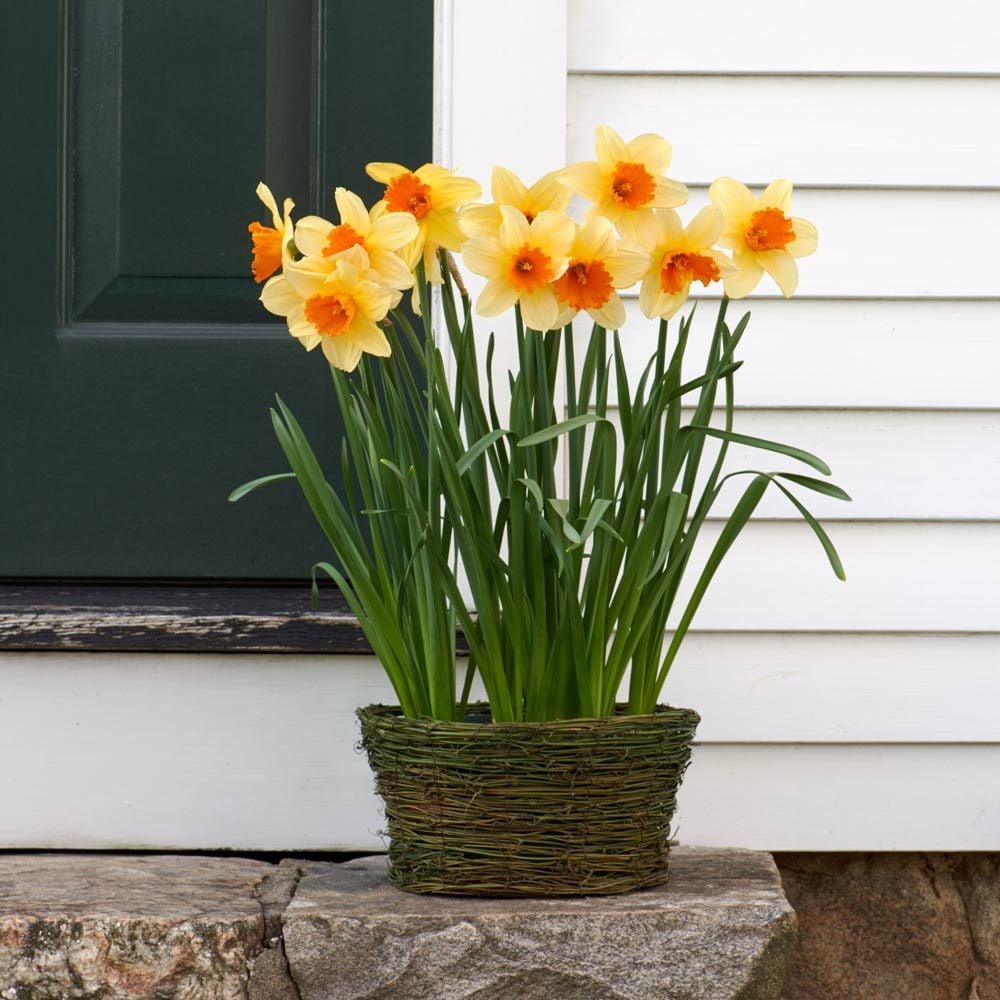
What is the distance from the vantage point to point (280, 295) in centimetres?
106

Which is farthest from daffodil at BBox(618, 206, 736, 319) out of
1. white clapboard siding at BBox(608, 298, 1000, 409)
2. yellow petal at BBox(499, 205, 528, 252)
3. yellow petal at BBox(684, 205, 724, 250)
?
white clapboard siding at BBox(608, 298, 1000, 409)

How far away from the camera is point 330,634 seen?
4.58 feet

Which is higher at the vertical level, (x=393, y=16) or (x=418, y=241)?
(x=393, y=16)

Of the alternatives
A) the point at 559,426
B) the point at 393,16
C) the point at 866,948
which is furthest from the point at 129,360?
the point at 866,948

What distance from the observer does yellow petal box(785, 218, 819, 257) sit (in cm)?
115

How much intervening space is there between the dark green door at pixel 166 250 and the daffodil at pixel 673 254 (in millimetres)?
485

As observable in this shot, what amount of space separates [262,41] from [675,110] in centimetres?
52

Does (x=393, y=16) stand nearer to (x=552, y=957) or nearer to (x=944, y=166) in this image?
(x=944, y=166)

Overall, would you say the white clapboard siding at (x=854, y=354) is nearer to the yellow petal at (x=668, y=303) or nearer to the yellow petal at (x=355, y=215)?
the yellow petal at (x=668, y=303)

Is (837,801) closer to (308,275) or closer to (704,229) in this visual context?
(704,229)

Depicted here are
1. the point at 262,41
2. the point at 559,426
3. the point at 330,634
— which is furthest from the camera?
the point at 262,41

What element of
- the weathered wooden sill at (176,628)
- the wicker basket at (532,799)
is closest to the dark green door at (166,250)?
the weathered wooden sill at (176,628)

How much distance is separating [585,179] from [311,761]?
74cm

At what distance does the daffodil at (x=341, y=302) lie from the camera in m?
1.03
